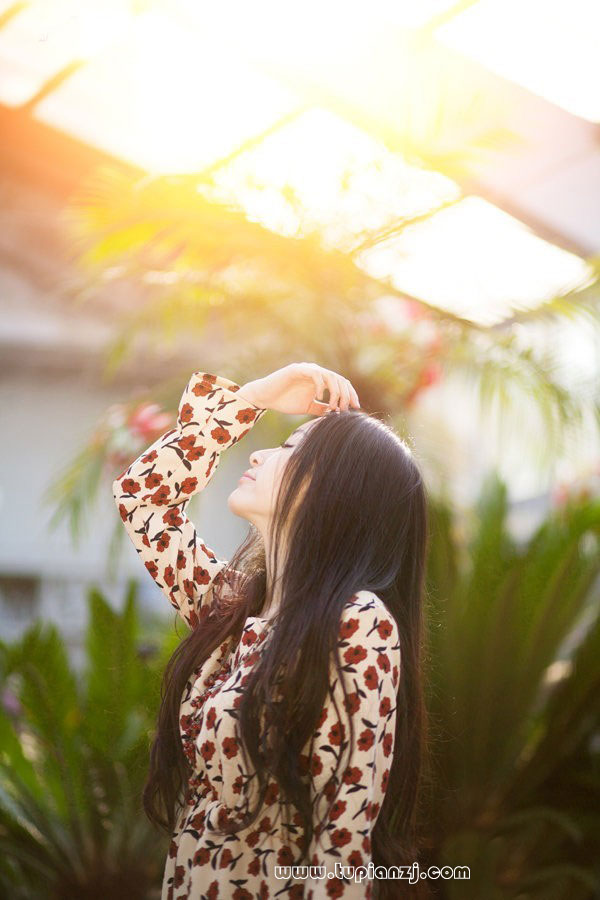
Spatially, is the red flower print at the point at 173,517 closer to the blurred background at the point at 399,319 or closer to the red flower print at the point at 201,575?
the red flower print at the point at 201,575

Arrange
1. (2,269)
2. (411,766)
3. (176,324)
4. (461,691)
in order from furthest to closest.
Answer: (2,269) < (176,324) < (461,691) < (411,766)

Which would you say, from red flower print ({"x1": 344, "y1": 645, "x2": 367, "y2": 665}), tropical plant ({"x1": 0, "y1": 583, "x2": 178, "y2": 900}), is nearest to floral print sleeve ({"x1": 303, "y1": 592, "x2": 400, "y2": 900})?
red flower print ({"x1": 344, "y1": 645, "x2": 367, "y2": 665})

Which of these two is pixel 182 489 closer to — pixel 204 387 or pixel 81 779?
pixel 204 387

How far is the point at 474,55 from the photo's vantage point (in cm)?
365

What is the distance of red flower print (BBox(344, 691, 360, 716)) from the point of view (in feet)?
Result: 4.37

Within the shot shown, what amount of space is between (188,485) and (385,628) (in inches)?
19.3

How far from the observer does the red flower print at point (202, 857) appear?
1.41m

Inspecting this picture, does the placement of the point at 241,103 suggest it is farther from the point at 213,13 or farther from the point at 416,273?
the point at 416,273

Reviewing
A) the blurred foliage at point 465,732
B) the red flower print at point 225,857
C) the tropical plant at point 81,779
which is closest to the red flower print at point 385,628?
the red flower print at point 225,857

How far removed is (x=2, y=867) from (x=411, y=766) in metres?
2.03

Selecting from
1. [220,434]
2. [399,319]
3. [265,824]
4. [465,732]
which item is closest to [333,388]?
[220,434]

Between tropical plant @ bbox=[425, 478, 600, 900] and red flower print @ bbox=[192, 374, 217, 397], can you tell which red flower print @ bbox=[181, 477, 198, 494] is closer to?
red flower print @ bbox=[192, 374, 217, 397]

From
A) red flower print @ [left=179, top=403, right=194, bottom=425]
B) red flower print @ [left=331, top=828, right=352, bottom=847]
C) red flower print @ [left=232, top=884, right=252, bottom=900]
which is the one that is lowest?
red flower print @ [left=232, top=884, right=252, bottom=900]

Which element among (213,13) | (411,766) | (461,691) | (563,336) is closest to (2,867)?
(461,691)
